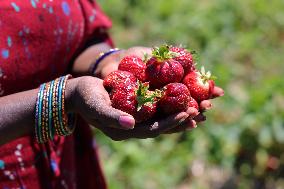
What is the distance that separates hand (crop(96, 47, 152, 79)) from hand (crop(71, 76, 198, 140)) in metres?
0.26

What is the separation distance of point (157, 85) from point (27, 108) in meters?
0.41

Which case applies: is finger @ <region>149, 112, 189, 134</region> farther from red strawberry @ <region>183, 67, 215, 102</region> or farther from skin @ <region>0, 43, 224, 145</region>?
red strawberry @ <region>183, 67, 215, 102</region>

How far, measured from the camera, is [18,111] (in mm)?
1661

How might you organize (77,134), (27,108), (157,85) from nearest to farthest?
(27,108) < (157,85) < (77,134)

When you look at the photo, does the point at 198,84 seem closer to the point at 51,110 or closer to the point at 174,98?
the point at 174,98

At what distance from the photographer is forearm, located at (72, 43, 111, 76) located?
203cm

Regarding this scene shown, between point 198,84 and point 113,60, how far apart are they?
35 centimetres

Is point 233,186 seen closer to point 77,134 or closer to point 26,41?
point 77,134

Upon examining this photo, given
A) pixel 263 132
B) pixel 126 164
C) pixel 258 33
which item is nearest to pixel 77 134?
pixel 126 164

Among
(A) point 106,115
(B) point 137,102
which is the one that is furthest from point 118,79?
(A) point 106,115

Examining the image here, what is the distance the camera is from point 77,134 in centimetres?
221

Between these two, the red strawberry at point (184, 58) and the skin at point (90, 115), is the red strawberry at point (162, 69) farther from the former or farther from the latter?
the skin at point (90, 115)

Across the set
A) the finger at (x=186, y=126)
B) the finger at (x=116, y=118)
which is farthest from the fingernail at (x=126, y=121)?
the finger at (x=186, y=126)

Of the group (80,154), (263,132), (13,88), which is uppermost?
(13,88)
